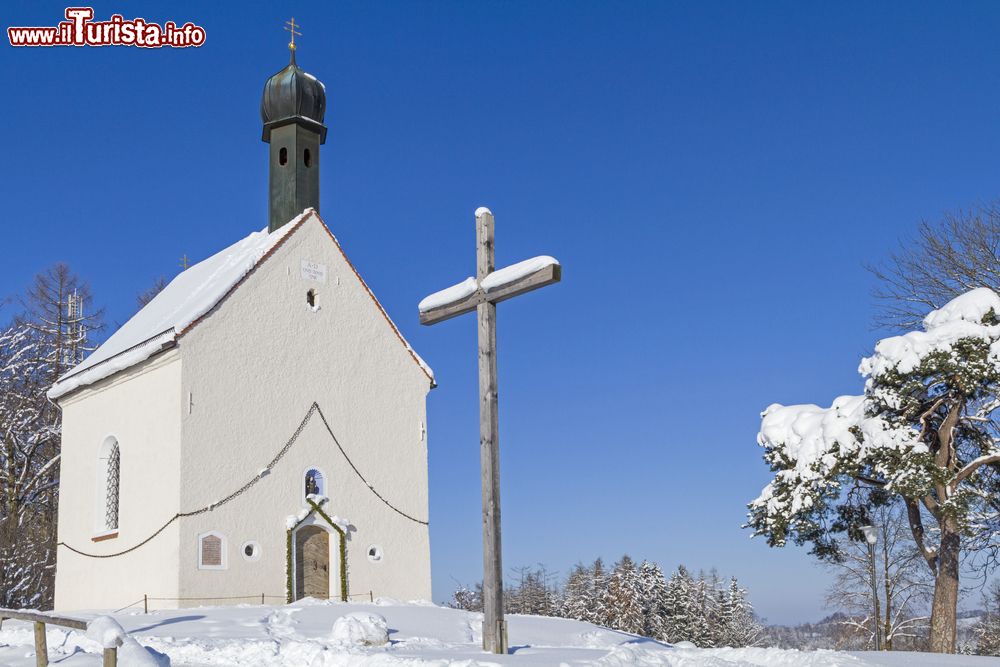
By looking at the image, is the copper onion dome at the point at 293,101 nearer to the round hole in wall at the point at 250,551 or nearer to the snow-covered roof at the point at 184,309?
the snow-covered roof at the point at 184,309

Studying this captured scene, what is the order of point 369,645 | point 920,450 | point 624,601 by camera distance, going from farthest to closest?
point 624,601 < point 920,450 < point 369,645

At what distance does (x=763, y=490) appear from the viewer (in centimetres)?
2109

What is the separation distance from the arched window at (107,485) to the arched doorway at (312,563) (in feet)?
13.8

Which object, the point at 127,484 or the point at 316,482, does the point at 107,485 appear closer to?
the point at 127,484

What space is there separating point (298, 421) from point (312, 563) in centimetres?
288

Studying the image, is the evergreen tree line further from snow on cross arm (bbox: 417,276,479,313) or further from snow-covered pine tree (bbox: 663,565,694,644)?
snow on cross arm (bbox: 417,276,479,313)

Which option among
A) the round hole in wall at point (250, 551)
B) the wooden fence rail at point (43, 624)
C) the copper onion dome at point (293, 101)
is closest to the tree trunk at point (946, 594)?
the round hole in wall at point (250, 551)

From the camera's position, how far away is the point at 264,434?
2097 centimetres

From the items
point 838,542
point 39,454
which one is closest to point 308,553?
point 838,542

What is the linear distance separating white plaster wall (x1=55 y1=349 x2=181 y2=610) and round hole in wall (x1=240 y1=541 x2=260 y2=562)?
1407 mm

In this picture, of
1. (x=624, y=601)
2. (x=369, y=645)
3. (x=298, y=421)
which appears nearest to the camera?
(x=369, y=645)

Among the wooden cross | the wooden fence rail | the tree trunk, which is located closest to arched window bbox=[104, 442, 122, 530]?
the wooden fence rail

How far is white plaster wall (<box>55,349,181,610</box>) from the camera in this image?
1966 cm

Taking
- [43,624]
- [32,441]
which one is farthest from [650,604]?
[43,624]
